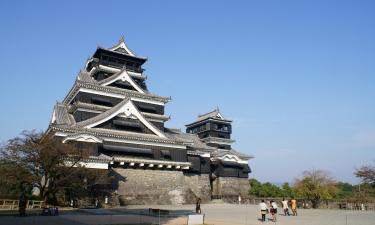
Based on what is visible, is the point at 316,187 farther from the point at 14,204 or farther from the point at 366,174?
the point at 14,204

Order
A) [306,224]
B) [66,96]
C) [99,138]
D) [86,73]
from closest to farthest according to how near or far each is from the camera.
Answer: [306,224]
[99,138]
[66,96]
[86,73]

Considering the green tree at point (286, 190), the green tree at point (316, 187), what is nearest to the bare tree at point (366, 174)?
the green tree at point (316, 187)

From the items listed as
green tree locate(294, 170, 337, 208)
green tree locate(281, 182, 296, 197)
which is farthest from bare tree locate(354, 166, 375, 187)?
green tree locate(281, 182, 296, 197)

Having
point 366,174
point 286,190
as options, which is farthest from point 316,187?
point 286,190

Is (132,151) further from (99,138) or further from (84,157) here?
(84,157)

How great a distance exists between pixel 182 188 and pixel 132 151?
7.28 metres

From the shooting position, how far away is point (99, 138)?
32.9 m

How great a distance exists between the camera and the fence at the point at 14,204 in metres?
24.5

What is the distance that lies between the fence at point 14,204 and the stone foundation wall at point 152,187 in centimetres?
910

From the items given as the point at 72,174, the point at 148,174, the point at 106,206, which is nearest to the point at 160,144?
the point at 148,174

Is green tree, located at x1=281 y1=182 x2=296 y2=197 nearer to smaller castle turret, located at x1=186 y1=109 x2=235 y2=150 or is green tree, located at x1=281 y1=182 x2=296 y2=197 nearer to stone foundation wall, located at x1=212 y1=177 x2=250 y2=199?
stone foundation wall, located at x1=212 y1=177 x2=250 y2=199

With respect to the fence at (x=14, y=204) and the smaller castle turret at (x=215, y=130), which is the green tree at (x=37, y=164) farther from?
the smaller castle turret at (x=215, y=130)

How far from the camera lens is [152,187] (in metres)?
35.9

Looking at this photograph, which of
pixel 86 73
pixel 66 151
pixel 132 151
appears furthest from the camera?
pixel 86 73
